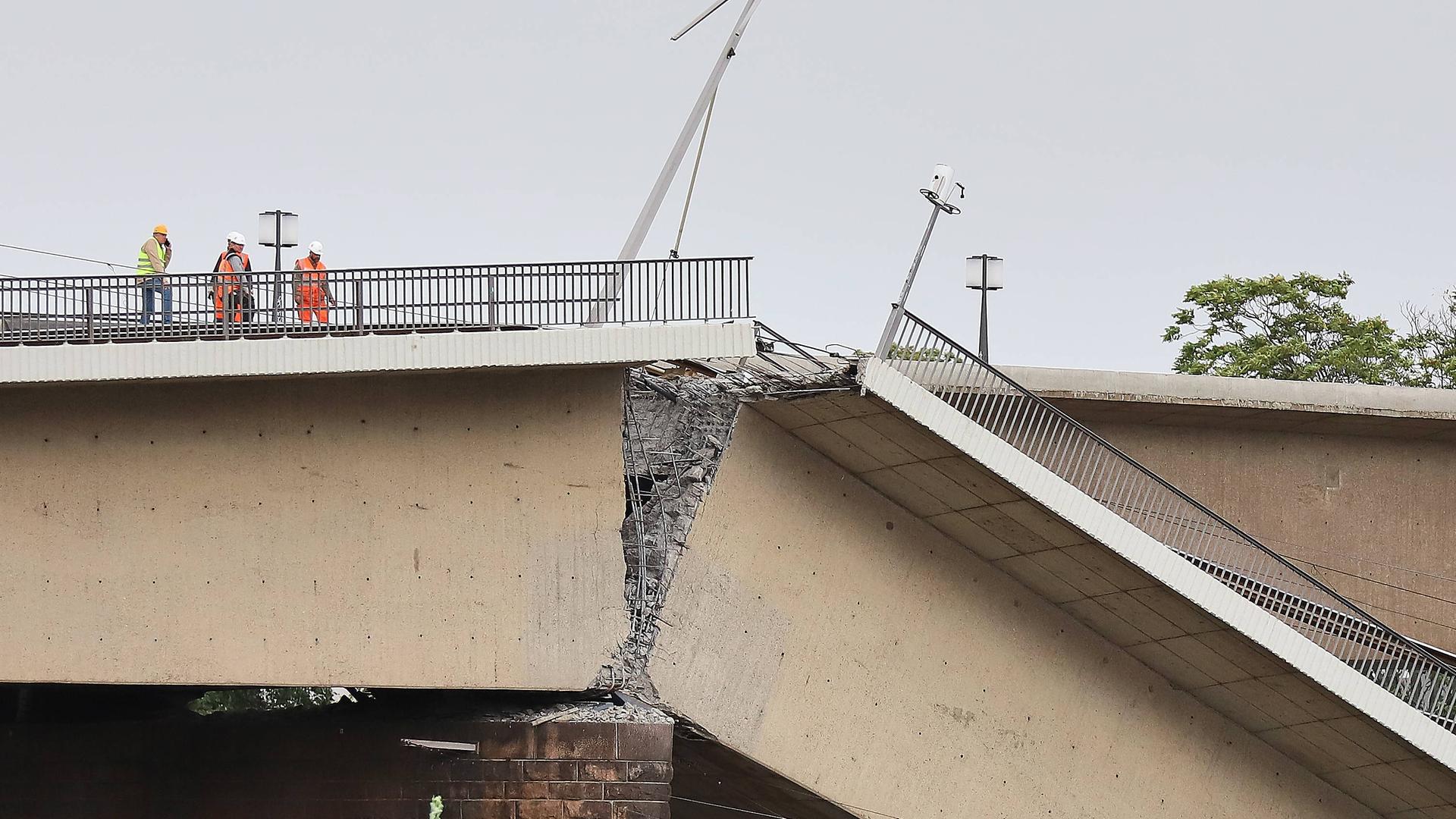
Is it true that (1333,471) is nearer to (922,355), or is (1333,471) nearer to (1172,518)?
(1172,518)

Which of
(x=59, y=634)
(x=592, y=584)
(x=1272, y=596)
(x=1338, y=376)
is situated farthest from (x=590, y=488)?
(x=1338, y=376)

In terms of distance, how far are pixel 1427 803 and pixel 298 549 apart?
45.5ft

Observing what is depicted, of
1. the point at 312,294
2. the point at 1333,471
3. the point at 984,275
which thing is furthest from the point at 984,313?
the point at 312,294

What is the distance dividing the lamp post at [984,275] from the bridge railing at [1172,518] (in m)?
9.37

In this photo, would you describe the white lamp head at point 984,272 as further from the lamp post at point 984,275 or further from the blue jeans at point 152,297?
the blue jeans at point 152,297

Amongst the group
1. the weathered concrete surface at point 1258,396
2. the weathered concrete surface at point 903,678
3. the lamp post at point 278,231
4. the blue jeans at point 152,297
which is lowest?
the weathered concrete surface at point 903,678

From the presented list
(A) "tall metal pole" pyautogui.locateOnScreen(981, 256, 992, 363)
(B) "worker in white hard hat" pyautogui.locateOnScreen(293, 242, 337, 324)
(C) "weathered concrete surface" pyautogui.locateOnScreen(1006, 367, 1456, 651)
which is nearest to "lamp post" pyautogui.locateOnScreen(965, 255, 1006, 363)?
(A) "tall metal pole" pyautogui.locateOnScreen(981, 256, 992, 363)

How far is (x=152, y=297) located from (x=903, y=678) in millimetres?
9362

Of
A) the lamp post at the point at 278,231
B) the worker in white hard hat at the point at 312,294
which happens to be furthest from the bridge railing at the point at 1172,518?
the lamp post at the point at 278,231

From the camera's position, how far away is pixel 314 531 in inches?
654

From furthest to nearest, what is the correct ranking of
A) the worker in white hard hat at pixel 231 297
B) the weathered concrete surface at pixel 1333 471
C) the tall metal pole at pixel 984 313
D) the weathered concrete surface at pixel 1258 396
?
the tall metal pole at pixel 984 313 → the weathered concrete surface at pixel 1333 471 → the weathered concrete surface at pixel 1258 396 → the worker in white hard hat at pixel 231 297

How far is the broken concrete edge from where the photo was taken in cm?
1705

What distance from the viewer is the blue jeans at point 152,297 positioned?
1606 centimetres

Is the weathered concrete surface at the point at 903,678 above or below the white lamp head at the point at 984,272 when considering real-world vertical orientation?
below
